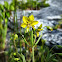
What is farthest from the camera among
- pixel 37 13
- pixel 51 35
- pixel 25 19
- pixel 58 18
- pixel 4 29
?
pixel 37 13

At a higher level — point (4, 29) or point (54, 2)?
point (54, 2)

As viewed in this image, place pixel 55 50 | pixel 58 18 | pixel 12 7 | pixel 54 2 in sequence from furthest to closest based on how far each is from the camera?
pixel 54 2, pixel 58 18, pixel 12 7, pixel 55 50

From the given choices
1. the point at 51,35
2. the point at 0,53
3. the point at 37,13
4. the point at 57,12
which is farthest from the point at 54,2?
the point at 0,53

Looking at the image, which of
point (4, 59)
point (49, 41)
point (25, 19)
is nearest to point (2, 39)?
point (4, 59)

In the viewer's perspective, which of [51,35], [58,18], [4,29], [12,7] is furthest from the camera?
[58,18]

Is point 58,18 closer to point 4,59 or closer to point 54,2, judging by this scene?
point 54,2

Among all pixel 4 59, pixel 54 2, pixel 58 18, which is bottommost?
pixel 4 59

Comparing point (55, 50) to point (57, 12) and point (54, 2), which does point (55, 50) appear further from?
point (54, 2)

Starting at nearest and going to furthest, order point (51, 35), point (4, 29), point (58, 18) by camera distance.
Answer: point (51, 35)
point (4, 29)
point (58, 18)

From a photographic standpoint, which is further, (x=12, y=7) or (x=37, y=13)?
(x=37, y=13)
